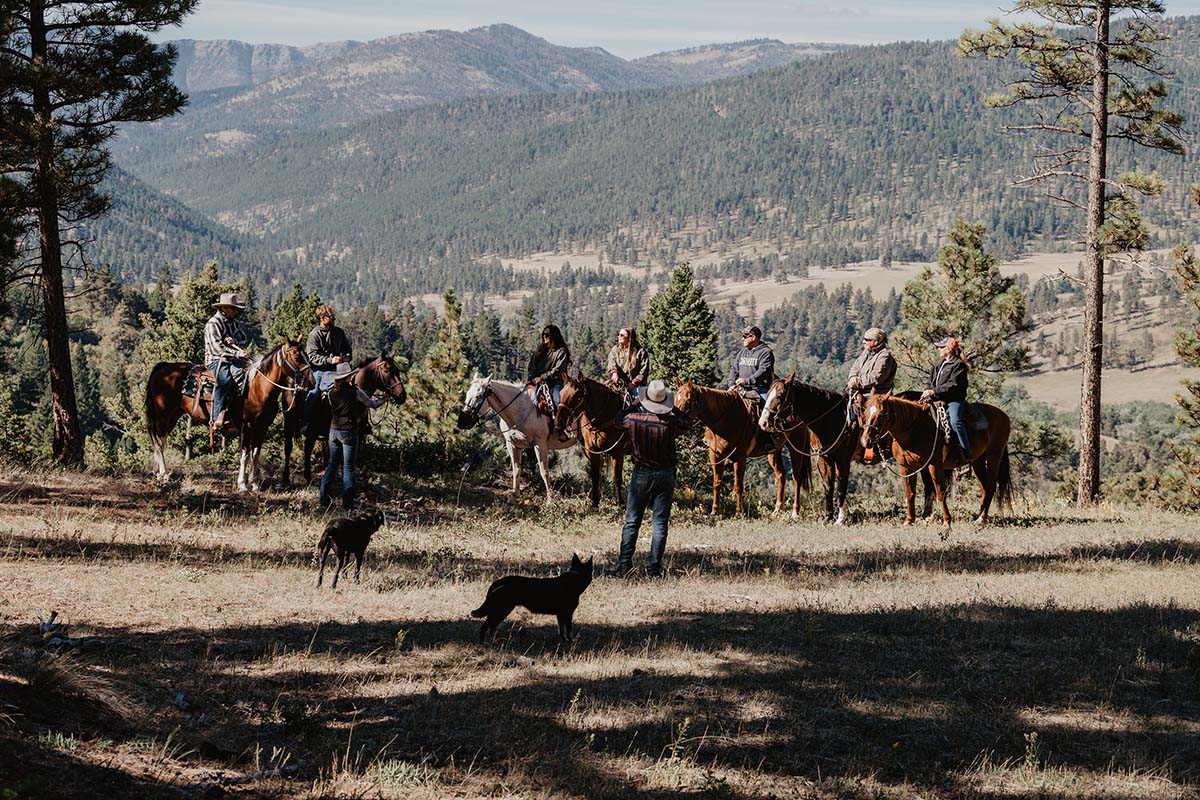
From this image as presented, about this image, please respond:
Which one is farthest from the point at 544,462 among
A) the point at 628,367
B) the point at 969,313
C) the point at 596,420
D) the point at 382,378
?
the point at 969,313

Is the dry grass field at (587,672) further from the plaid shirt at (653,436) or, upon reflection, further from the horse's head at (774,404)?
the horse's head at (774,404)

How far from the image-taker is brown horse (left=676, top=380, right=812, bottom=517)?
17.7m

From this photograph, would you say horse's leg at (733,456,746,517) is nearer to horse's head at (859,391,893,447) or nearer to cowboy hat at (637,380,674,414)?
horse's head at (859,391,893,447)

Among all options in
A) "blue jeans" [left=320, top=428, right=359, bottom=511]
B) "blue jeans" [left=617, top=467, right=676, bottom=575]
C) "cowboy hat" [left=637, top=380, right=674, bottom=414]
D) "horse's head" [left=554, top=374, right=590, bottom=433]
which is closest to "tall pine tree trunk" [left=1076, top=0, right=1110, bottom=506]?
"horse's head" [left=554, top=374, right=590, bottom=433]

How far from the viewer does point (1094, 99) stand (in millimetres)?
23594

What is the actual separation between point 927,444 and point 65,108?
16248 mm

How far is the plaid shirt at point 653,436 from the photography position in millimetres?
12258

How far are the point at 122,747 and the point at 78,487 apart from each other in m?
11.9

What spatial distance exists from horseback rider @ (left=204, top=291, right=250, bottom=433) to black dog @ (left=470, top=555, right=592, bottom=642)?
10322mm

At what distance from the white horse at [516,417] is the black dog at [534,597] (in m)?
9.55

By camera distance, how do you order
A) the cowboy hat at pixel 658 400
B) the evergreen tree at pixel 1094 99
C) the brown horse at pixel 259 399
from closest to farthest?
the cowboy hat at pixel 658 400
the brown horse at pixel 259 399
the evergreen tree at pixel 1094 99

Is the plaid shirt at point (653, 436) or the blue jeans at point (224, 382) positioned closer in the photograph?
the plaid shirt at point (653, 436)

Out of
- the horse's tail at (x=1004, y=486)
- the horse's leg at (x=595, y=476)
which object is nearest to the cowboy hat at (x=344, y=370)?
the horse's leg at (x=595, y=476)

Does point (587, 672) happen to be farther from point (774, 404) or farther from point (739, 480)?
point (739, 480)
